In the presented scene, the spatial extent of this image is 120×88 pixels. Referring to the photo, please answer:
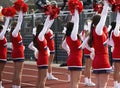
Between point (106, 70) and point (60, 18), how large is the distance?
12.5m

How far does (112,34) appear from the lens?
29.0 ft

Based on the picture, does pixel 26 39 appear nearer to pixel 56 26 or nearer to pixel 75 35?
pixel 56 26

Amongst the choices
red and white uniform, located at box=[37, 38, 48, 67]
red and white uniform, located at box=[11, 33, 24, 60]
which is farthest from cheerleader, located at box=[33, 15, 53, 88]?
red and white uniform, located at box=[11, 33, 24, 60]

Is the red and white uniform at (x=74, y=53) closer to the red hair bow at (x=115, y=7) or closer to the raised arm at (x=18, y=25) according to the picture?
the red hair bow at (x=115, y=7)

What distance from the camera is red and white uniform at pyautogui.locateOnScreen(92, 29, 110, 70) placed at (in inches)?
269

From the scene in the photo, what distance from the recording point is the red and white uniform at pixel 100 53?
6836 mm

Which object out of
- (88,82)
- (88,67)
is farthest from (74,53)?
(88,82)

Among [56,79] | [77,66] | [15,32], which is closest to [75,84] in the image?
[77,66]

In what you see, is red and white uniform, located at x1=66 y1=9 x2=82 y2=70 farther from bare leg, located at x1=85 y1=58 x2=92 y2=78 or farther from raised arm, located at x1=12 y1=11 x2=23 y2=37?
bare leg, located at x1=85 y1=58 x2=92 y2=78

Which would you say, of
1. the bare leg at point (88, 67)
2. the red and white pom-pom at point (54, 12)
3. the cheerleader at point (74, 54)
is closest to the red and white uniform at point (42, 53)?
the red and white pom-pom at point (54, 12)

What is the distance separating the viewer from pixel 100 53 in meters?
6.87

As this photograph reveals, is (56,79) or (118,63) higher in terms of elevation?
(118,63)

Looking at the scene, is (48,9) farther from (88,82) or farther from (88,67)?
(88,82)

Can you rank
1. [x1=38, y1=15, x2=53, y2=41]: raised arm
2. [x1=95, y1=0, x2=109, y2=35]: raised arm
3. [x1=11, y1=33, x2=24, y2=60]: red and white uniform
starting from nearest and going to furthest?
[x1=95, y1=0, x2=109, y2=35]: raised arm
[x1=38, y1=15, x2=53, y2=41]: raised arm
[x1=11, y1=33, x2=24, y2=60]: red and white uniform
